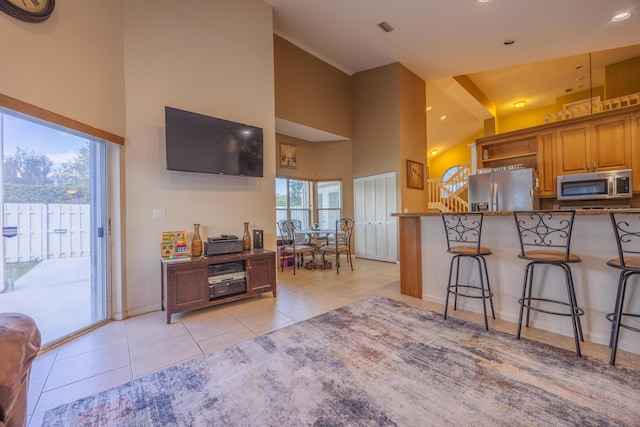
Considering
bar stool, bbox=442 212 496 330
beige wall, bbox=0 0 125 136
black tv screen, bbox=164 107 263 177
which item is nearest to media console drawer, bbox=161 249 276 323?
black tv screen, bbox=164 107 263 177

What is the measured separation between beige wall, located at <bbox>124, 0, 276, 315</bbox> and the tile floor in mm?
565

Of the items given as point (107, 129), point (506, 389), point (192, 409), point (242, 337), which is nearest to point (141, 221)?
point (107, 129)

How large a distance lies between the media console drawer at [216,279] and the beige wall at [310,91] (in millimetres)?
3239

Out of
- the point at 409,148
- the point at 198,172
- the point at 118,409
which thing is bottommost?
the point at 118,409

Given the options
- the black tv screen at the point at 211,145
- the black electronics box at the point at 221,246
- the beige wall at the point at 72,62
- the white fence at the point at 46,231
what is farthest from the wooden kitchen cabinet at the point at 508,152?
the white fence at the point at 46,231

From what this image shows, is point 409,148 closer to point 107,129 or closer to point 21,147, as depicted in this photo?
point 107,129

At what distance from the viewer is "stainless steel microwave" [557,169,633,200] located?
3.95 meters

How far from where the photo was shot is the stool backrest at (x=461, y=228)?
2820 mm

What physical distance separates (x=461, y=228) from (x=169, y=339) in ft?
10.5

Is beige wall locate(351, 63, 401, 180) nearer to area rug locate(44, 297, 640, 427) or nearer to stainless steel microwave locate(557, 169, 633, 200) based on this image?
stainless steel microwave locate(557, 169, 633, 200)

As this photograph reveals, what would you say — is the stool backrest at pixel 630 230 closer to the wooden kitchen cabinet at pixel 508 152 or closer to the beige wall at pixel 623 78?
the wooden kitchen cabinet at pixel 508 152

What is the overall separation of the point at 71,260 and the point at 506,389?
12.3ft

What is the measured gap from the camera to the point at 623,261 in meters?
1.82

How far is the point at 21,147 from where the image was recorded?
2139mm
